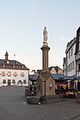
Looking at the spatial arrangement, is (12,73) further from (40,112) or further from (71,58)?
(40,112)

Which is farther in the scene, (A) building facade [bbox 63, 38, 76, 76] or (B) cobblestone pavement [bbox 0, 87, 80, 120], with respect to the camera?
(A) building facade [bbox 63, 38, 76, 76]

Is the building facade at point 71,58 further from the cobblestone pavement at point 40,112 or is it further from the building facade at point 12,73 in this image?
the building facade at point 12,73

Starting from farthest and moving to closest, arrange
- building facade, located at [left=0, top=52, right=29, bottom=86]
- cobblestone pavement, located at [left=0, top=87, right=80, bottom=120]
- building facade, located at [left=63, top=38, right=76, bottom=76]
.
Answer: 1. building facade, located at [left=0, top=52, right=29, bottom=86]
2. building facade, located at [left=63, top=38, right=76, bottom=76]
3. cobblestone pavement, located at [left=0, top=87, right=80, bottom=120]

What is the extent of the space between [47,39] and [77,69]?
12549mm

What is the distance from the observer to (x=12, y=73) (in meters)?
108

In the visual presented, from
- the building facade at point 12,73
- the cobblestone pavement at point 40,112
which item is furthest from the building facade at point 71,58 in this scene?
the building facade at point 12,73

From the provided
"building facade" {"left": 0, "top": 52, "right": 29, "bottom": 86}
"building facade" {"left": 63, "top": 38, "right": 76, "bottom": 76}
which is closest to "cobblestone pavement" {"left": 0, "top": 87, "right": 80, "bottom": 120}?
"building facade" {"left": 63, "top": 38, "right": 76, "bottom": 76}

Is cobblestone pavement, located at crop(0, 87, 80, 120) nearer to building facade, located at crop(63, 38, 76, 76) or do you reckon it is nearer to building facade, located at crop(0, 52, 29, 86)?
building facade, located at crop(63, 38, 76, 76)

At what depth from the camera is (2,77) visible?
103562 mm

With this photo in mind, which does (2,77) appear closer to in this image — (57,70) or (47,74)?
(57,70)

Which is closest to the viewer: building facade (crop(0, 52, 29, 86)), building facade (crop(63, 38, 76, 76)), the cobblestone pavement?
the cobblestone pavement

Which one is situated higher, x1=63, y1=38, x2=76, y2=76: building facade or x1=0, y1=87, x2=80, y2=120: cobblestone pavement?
x1=63, y1=38, x2=76, y2=76: building facade

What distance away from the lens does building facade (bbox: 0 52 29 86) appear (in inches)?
4103

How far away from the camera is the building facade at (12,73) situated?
104 meters
